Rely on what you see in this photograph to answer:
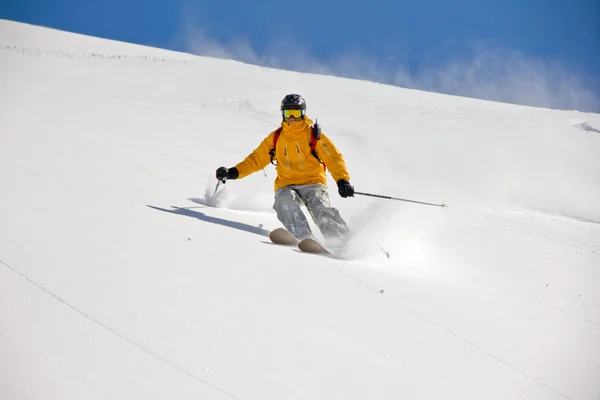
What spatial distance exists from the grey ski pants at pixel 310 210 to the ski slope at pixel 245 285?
0.88 feet

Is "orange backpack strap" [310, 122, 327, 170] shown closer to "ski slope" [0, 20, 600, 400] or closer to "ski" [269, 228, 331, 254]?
"ski slope" [0, 20, 600, 400]

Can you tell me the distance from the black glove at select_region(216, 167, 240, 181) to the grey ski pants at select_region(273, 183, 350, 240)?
738 millimetres

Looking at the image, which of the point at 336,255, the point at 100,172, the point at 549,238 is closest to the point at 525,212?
the point at 549,238

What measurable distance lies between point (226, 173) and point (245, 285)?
3951 mm

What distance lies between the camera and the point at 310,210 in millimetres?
6539

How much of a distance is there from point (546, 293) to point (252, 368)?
12.0ft

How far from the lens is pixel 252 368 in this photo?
224cm

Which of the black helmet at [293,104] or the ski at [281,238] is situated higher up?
the black helmet at [293,104]

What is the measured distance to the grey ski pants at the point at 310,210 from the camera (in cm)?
586

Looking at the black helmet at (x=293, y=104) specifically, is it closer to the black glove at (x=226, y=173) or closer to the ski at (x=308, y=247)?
the black glove at (x=226, y=173)

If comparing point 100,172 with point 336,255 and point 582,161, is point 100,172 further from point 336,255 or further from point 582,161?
point 582,161

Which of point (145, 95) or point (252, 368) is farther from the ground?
point (145, 95)

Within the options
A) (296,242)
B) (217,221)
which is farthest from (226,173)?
(296,242)

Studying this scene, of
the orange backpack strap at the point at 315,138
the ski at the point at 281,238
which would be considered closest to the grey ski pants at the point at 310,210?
the orange backpack strap at the point at 315,138
